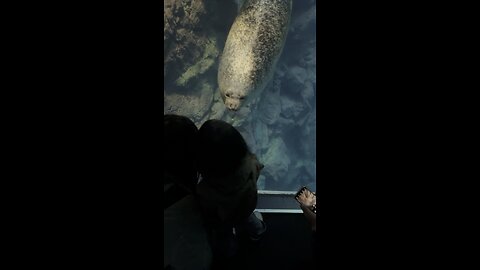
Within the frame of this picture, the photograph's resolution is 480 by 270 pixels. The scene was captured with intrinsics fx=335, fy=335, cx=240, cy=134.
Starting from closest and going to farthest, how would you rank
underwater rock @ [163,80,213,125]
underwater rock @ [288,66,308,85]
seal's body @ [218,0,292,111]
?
seal's body @ [218,0,292,111], underwater rock @ [163,80,213,125], underwater rock @ [288,66,308,85]

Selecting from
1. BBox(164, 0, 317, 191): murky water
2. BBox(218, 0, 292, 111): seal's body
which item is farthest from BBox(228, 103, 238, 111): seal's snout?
BBox(164, 0, 317, 191): murky water

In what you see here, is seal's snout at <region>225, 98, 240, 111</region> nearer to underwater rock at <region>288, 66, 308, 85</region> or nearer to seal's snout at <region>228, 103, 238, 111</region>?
seal's snout at <region>228, 103, 238, 111</region>

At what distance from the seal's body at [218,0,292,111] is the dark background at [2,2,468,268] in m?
3.88

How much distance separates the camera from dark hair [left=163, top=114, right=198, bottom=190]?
0.88m

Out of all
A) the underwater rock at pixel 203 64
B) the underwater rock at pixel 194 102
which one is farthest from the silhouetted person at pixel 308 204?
the underwater rock at pixel 203 64

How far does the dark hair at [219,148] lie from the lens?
935 millimetres

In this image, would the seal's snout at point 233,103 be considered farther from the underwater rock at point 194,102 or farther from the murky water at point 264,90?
the underwater rock at point 194,102

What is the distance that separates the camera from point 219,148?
→ 95 centimetres

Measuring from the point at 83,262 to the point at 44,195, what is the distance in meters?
0.16

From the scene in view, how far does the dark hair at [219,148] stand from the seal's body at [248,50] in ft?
12.5

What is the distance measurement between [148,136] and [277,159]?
8.18 metres
